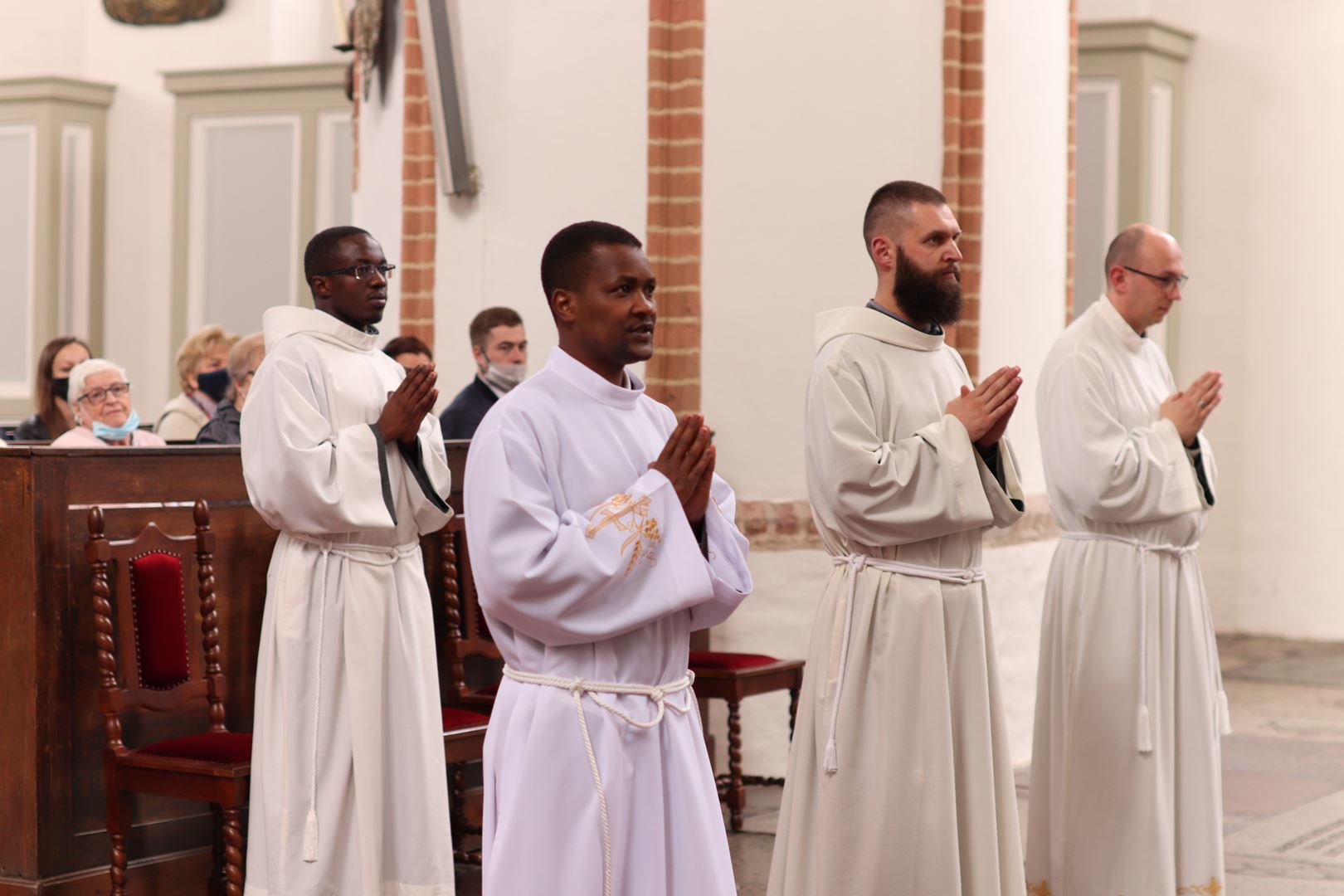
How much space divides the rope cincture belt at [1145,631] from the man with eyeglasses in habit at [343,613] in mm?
1965

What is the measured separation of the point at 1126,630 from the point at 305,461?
7.83ft

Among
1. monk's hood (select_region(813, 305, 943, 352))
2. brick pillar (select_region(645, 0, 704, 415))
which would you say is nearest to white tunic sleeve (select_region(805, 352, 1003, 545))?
monk's hood (select_region(813, 305, 943, 352))

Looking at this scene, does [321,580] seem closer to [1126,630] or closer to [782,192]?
[1126,630]

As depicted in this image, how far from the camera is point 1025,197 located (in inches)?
293

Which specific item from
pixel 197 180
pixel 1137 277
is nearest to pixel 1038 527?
pixel 1137 277

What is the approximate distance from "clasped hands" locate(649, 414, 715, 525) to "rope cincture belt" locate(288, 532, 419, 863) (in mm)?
1848

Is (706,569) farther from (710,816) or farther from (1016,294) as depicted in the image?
(1016,294)

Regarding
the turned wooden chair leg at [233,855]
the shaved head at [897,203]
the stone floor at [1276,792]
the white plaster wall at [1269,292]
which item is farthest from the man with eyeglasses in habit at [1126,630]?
the white plaster wall at [1269,292]

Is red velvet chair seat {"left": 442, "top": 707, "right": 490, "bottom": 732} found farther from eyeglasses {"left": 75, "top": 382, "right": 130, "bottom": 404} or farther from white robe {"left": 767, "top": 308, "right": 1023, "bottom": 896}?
eyeglasses {"left": 75, "top": 382, "right": 130, "bottom": 404}

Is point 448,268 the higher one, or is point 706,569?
point 448,268

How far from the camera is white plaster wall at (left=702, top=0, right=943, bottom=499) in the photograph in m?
6.87

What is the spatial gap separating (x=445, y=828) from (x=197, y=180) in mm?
8971

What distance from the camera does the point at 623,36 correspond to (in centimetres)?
694

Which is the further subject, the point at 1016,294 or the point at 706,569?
the point at 1016,294
